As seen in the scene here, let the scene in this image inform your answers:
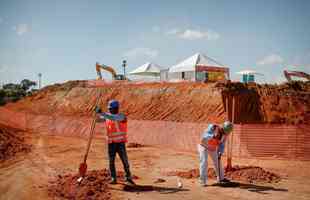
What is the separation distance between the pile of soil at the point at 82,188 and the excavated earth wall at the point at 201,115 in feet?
28.4

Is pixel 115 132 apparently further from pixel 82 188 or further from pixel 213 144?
pixel 213 144

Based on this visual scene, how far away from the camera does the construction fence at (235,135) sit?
48.9ft

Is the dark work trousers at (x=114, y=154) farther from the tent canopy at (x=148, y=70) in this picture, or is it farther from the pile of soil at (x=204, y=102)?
the tent canopy at (x=148, y=70)

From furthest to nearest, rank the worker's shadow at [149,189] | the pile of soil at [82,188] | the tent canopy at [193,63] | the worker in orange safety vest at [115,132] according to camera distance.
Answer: the tent canopy at [193,63], the worker in orange safety vest at [115,132], the worker's shadow at [149,189], the pile of soil at [82,188]

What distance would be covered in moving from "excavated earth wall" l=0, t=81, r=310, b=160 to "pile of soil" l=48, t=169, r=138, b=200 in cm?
866

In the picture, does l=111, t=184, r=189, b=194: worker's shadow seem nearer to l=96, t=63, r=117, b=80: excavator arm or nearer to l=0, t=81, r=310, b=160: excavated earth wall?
l=0, t=81, r=310, b=160: excavated earth wall

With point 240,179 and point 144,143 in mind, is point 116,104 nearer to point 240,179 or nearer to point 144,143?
point 240,179

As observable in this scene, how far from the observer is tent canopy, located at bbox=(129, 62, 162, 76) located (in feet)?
120

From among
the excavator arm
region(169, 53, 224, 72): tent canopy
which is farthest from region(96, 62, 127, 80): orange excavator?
region(169, 53, 224, 72): tent canopy

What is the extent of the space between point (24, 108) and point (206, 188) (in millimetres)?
30824

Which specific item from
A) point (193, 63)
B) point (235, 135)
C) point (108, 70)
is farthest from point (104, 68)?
point (235, 135)

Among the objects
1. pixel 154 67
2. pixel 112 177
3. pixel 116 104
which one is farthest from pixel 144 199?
pixel 154 67

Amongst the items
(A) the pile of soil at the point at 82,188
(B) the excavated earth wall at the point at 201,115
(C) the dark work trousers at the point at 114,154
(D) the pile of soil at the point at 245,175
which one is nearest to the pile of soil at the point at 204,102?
(B) the excavated earth wall at the point at 201,115

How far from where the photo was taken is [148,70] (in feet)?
120
